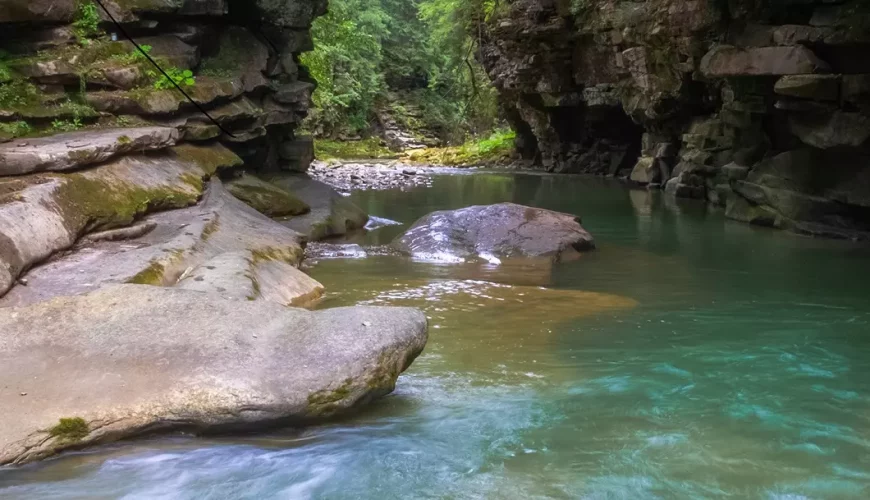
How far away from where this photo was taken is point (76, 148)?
7688 millimetres

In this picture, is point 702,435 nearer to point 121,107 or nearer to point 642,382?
point 642,382

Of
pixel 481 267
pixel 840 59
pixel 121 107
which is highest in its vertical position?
pixel 840 59

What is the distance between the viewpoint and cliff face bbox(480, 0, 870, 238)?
34.2 ft

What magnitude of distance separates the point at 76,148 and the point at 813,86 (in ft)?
30.4

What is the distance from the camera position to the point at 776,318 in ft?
22.1

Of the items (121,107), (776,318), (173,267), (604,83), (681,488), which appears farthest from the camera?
(604,83)

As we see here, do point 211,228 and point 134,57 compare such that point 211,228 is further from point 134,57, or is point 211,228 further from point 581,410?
point 581,410

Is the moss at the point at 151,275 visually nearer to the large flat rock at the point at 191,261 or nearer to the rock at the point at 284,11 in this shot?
the large flat rock at the point at 191,261

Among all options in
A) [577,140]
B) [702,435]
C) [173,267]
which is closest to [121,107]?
[173,267]

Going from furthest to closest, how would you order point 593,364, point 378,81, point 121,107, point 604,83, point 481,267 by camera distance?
point 378,81 → point 604,83 → point 121,107 → point 481,267 → point 593,364

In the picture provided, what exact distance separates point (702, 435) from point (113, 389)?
3.22 m

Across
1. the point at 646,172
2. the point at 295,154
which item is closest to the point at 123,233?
the point at 295,154

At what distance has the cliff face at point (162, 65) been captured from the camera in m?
9.56

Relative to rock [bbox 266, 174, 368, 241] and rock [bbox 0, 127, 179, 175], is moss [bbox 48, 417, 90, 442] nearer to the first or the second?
rock [bbox 0, 127, 179, 175]
